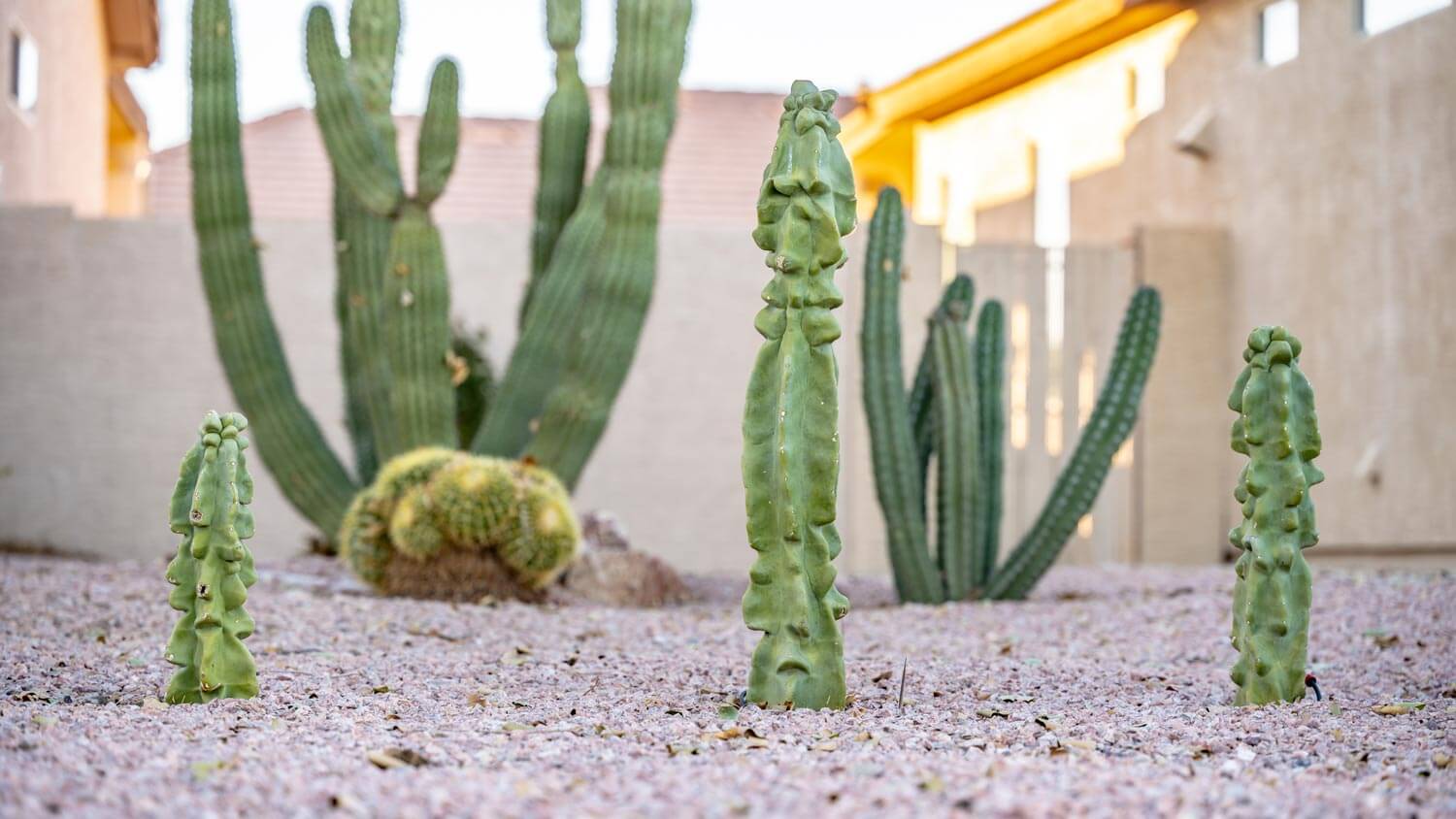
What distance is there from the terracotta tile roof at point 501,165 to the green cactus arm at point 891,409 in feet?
31.7

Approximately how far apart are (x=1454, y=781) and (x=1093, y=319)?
704cm

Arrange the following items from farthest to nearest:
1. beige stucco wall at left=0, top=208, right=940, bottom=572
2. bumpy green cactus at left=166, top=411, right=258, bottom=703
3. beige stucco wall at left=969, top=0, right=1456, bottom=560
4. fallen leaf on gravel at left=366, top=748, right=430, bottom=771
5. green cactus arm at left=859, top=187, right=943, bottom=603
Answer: beige stucco wall at left=0, top=208, right=940, bottom=572, beige stucco wall at left=969, top=0, right=1456, bottom=560, green cactus arm at left=859, top=187, right=943, bottom=603, bumpy green cactus at left=166, top=411, right=258, bottom=703, fallen leaf on gravel at left=366, top=748, right=430, bottom=771

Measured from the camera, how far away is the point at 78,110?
12.1m

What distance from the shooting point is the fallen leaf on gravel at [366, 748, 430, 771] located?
2838 millimetres

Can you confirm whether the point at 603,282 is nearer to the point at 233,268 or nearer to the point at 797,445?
the point at 233,268

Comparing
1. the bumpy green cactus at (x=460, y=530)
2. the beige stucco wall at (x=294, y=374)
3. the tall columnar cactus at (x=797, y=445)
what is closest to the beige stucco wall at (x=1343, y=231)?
the beige stucco wall at (x=294, y=374)

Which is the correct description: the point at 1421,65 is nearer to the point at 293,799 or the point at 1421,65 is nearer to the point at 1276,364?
the point at 1276,364

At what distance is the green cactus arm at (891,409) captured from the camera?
20.4ft

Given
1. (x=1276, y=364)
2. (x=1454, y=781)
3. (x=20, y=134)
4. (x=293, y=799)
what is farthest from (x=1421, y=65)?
(x=20, y=134)

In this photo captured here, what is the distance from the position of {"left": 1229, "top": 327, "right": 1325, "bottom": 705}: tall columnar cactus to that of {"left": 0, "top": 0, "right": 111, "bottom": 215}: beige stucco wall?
24.1 ft

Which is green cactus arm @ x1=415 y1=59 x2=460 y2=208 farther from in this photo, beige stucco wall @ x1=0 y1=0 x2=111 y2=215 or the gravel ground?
beige stucco wall @ x1=0 y1=0 x2=111 y2=215

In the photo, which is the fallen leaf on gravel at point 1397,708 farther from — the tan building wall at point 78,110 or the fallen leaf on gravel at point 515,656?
the tan building wall at point 78,110

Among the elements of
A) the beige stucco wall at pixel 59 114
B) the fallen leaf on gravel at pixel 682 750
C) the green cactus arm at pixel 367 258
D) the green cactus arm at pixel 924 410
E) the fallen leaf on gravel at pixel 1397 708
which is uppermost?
the beige stucco wall at pixel 59 114

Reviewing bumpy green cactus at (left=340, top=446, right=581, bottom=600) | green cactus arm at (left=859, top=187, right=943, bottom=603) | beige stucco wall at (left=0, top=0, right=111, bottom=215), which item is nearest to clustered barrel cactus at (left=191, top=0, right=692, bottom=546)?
bumpy green cactus at (left=340, top=446, right=581, bottom=600)
